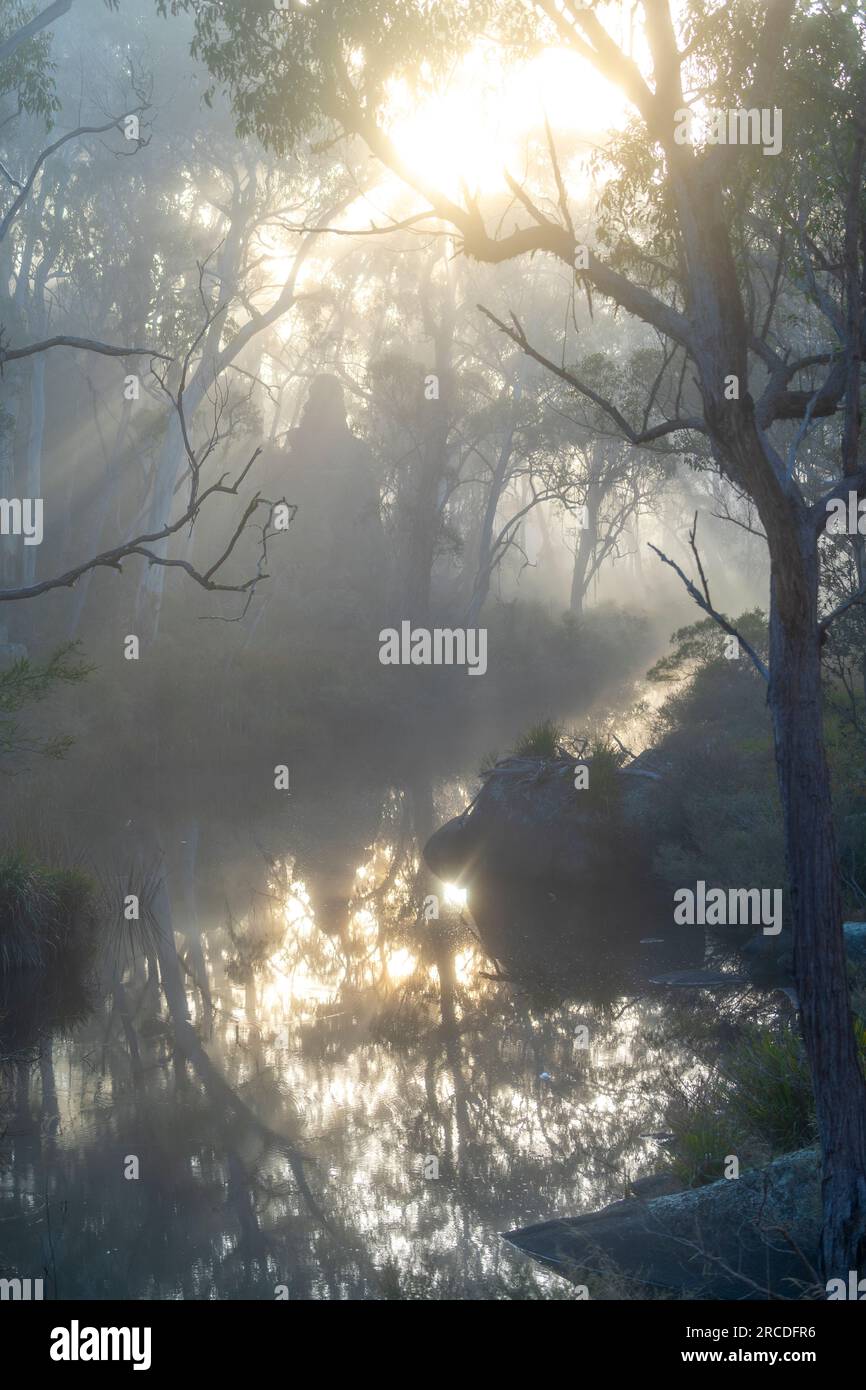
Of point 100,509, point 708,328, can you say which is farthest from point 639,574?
point 708,328

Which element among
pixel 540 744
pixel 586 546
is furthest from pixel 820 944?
pixel 586 546

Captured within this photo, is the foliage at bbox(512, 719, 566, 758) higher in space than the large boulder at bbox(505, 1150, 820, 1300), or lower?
higher

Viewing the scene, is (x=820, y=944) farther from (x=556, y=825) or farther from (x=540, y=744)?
(x=540, y=744)

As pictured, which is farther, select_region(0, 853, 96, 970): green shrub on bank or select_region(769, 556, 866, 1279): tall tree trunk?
select_region(0, 853, 96, 970): green shrub on bank

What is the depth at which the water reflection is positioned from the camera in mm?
5391

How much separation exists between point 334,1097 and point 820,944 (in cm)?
447

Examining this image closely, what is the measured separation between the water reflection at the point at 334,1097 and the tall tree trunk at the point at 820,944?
1.73 meters

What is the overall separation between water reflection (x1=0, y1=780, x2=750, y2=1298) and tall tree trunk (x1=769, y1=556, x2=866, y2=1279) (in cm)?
173

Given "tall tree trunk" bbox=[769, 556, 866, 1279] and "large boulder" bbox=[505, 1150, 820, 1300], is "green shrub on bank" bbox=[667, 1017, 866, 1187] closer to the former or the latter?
"large boulder" bbox=[505, 1150, 820, 1300]

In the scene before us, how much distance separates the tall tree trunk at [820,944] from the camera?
331cm

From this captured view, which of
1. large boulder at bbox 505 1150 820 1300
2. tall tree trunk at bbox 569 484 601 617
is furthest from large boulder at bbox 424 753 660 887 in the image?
tall tree trunk at bbox 569 484 601 617

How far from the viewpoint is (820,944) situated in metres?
3.33
